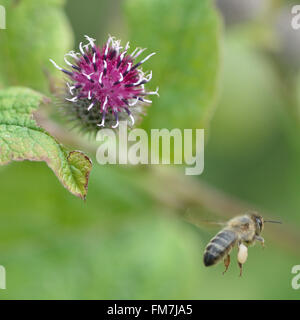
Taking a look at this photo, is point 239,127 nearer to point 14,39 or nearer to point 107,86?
point 14,39

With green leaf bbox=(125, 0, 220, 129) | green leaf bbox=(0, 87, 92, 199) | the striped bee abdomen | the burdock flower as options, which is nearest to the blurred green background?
green leaf bbox=(125, 0, 220, 129)

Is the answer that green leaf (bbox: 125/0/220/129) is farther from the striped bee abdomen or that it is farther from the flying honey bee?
the striped bee abdomen

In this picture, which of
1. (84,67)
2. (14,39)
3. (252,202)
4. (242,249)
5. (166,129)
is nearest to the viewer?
(84,67)

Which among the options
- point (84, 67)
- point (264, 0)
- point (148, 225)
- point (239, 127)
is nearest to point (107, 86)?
point (84, 67)

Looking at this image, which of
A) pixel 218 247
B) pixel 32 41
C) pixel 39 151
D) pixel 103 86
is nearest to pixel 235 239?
pixel 218 247

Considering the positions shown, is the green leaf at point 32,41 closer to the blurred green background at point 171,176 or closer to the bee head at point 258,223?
the blurred green background at point 171,176

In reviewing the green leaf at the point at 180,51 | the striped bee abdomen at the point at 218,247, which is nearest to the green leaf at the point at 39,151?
the striped bee abdomen at the point at 218,247
